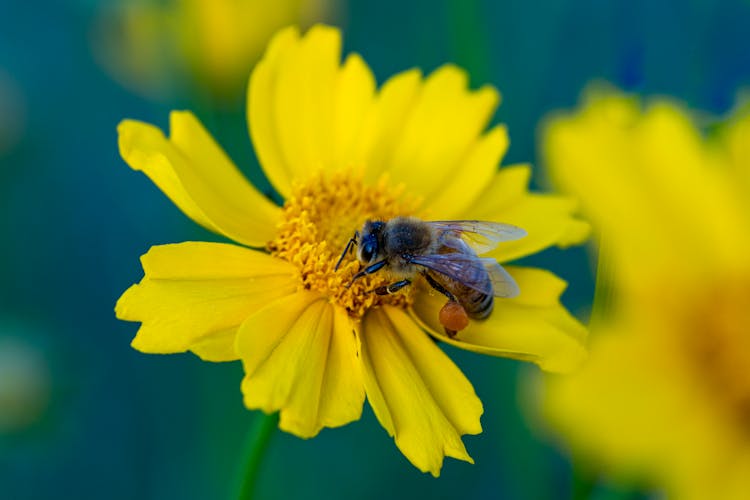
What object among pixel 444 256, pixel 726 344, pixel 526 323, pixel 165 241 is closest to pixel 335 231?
pixel 444 256

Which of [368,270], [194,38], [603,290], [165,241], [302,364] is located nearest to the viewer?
[603,290]

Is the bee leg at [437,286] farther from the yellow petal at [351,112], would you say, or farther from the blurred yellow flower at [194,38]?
the blurred yellow flower at [194,38]

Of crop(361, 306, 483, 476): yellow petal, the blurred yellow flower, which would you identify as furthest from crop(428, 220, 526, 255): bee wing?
the blurred yellow flower

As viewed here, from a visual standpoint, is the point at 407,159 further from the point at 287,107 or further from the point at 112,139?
the point at 112,139

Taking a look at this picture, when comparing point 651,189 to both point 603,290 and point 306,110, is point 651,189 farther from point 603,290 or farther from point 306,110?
point 306,110

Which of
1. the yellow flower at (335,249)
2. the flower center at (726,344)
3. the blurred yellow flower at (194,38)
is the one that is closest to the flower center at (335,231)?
the yellow flower at (335,249)
